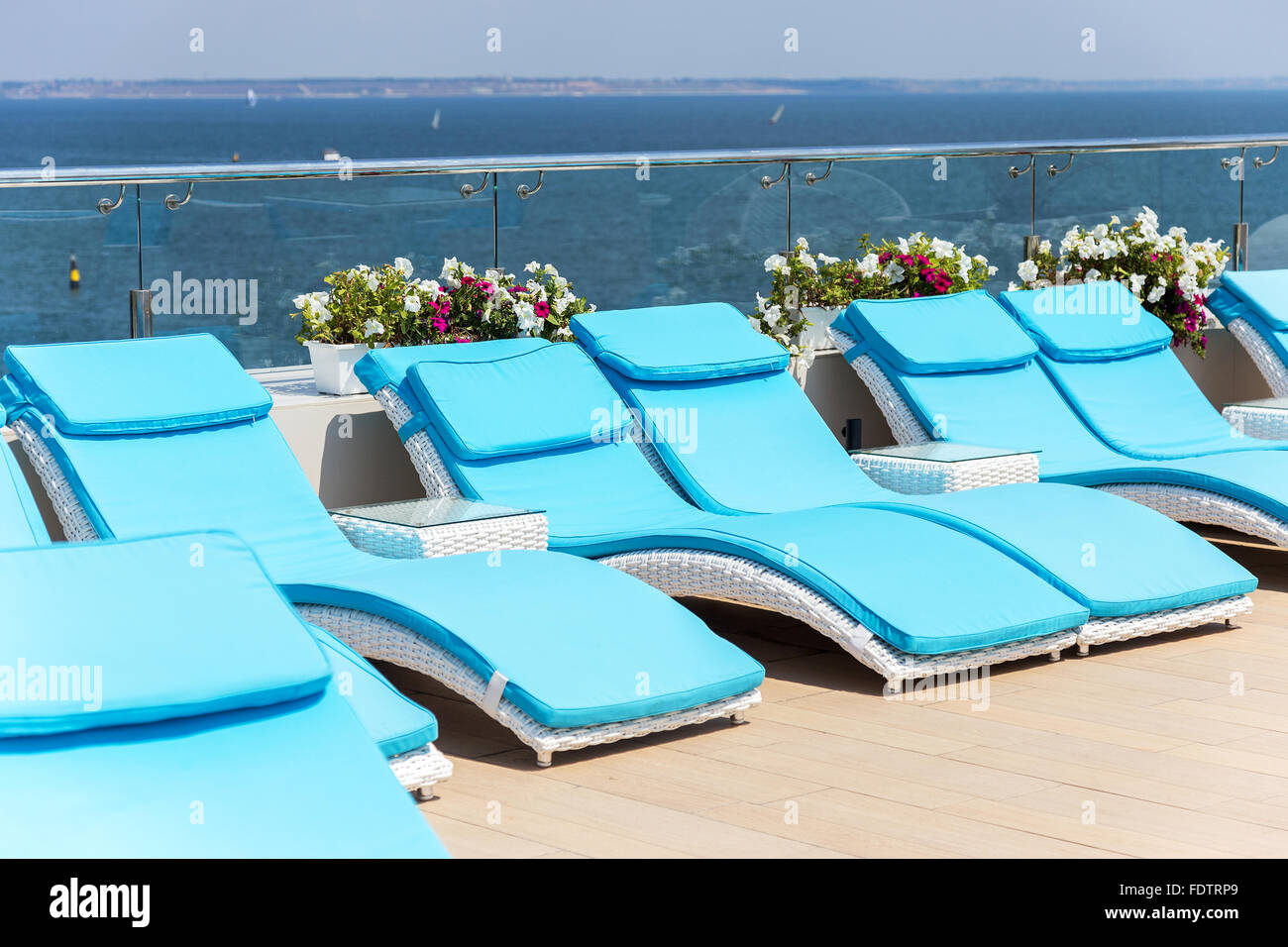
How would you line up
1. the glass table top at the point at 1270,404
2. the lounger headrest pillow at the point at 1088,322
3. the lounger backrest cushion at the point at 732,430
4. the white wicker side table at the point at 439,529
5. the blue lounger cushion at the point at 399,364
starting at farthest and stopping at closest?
1. the lounger headrest pillow at the point at 1088,322
2. the glass table top at the point at 1270,404
3. the lounger backrest cushion at the point at 732,430
4. the blue lounger cushion at the point at 399,364
5. the white wicker side table at the point at 439,529

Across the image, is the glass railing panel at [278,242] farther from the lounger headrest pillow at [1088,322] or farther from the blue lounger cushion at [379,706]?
the blue lounger cushion at [379,706]

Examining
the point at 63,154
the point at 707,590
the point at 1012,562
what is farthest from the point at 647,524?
the point at 63,154

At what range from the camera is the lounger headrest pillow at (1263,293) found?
7.39 m

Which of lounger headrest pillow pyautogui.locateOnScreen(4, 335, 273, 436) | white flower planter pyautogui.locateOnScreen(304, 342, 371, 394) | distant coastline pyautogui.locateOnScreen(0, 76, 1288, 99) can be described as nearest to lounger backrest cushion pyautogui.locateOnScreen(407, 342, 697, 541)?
white flower planter pyautogui.locateOnScreen(304, 342, 371, 394)

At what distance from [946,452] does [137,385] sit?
2731 millimetres

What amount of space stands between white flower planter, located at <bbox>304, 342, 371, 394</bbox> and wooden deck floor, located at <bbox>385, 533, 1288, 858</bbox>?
4.24ft

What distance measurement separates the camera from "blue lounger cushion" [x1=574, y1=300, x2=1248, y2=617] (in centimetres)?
507

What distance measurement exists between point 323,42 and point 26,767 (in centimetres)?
6419

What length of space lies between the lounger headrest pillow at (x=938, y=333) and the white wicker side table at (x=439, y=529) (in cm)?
204

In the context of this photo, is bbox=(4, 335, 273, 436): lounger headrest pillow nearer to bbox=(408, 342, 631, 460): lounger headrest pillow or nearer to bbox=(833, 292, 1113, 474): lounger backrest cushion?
bbox=(408, 342, 631, 460): lounger headrest pillow

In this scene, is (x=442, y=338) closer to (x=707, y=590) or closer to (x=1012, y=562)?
(x=707, y=590)

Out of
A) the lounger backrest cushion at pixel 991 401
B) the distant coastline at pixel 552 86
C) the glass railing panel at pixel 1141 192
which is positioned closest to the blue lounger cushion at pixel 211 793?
the lounger backrest cushion at pixel 991 401

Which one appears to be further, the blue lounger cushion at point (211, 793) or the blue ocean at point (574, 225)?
the blue ocean at point (574, 225)
